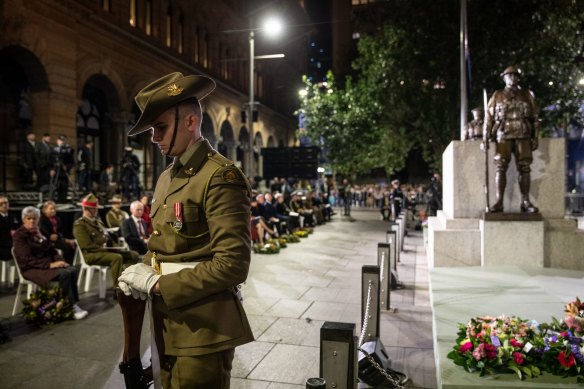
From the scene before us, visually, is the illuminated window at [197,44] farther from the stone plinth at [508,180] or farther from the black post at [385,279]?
the black post at [385,279]

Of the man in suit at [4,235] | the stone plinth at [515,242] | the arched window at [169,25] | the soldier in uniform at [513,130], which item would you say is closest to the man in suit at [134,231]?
the man in suit at [4,235]

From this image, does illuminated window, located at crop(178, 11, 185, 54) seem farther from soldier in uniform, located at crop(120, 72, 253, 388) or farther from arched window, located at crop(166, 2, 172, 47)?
soldier in uniform, located at crop(120, 72, 253, 388)

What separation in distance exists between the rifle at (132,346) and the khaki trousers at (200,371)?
7.1 inches

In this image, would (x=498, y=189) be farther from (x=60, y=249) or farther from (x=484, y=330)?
(x=60, y=249)

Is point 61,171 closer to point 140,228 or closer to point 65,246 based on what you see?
point 65,246

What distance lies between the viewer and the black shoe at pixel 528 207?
757 cm

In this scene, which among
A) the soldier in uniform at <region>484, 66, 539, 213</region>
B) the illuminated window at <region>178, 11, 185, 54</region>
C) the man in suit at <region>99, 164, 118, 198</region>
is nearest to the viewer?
the soldier in uniform at <region>484, 66, 539, 213</region>

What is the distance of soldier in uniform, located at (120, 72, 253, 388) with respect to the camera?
2.07 m

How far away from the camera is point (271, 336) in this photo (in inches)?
232

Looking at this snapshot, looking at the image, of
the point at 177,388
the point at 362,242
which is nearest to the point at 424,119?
the point at 362,242

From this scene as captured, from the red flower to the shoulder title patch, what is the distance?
9.54 feet

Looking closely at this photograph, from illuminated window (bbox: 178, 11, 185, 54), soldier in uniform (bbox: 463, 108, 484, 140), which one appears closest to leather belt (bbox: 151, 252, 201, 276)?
soldier in uniform (bbox: 463, 108, 484, 140)

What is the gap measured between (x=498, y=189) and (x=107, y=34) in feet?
52.2

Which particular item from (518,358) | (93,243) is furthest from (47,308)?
(518,358)
